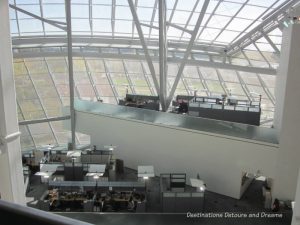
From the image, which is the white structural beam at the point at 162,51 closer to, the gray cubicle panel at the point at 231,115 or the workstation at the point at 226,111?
the workstation at the point at 226,111

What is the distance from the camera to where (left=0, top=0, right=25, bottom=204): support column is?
4.95 meters

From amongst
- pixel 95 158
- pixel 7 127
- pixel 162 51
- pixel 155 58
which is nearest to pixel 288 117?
pixel 162 51

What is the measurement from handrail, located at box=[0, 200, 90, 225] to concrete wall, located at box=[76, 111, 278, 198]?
15.7 meters

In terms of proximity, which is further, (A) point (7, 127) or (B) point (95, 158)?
(B) point (95, 158)

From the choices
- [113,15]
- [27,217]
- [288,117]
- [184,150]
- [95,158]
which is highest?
[113,15]

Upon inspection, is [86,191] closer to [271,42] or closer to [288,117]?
[288,117]

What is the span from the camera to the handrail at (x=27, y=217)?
3.01 feet

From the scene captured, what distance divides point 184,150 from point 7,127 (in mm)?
13648

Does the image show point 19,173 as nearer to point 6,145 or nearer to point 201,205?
point 6,145

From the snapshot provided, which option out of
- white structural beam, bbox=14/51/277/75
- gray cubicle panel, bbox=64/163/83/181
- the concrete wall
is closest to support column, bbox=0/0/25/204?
gray cubicle panel, bbox=64/163/83/181

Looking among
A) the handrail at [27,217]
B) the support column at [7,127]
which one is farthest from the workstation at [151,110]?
the handrail at [27,217]

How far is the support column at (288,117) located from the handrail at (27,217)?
48.1 ft

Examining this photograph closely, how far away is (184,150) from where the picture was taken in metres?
18.1

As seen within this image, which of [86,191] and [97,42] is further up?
[97,42]
